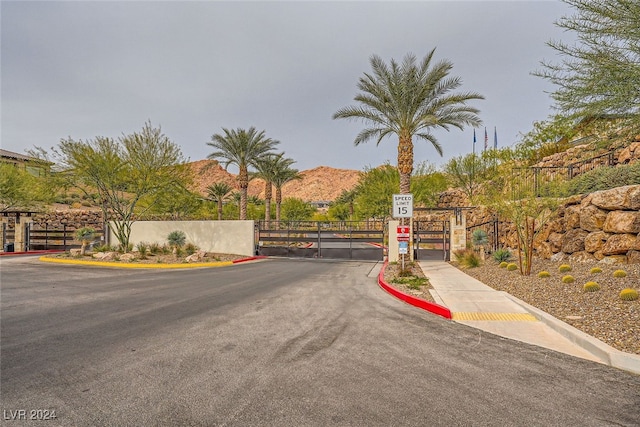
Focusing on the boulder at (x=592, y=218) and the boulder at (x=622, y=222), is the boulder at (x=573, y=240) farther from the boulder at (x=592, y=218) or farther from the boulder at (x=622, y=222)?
the boulder at (x=622, y=222)

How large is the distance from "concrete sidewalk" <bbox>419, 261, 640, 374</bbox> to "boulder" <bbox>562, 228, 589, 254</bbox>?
4201 mm

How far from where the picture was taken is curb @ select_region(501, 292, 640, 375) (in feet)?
14.4

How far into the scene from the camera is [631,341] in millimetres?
5016

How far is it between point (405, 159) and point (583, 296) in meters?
12.0

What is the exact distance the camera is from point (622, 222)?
1010 cm

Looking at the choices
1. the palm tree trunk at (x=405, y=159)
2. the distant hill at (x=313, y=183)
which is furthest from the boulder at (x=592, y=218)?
the distant hill at (x=313, y=183)

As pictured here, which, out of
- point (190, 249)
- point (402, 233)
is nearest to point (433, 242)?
point (402, 233)

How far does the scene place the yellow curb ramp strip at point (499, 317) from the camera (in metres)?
6.79

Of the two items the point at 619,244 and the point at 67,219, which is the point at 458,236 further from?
the point at 67,219

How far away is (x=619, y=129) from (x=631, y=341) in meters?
4.94

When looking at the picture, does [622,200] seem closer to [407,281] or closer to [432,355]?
[407,281]

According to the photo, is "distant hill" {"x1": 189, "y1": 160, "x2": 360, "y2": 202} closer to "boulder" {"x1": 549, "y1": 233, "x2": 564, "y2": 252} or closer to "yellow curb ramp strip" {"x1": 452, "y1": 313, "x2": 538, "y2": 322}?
"boulder" {"x1": 549, "y1": 233, "x2": 564, "y2": 252}

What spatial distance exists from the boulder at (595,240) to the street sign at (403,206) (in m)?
6.03

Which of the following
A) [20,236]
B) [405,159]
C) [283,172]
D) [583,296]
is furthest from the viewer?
[283,172]
